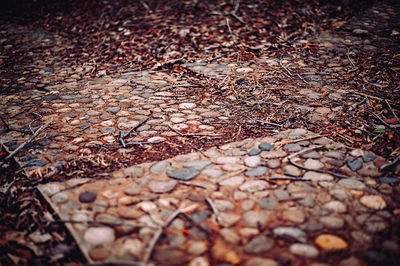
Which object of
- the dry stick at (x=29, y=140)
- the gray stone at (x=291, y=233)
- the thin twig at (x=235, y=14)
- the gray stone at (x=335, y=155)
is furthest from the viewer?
the thin twig at (x=235, y=14)

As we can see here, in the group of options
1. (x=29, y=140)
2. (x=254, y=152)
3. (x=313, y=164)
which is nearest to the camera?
(x=313, y=164)

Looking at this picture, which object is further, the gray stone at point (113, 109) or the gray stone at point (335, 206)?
the gray stone at point (113, 109)

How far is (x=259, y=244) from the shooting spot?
144 centimetres

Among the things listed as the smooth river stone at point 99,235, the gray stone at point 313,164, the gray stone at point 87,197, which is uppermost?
the gray stone at point 313,164

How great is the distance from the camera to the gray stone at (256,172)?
6.25 feet

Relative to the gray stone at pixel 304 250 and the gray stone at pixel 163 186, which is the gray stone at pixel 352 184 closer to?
the gray stone at pixel 304 250

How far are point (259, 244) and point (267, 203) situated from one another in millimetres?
292

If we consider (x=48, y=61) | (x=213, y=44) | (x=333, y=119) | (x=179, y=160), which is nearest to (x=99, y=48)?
(x=48, y=61)

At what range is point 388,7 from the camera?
5.39 meters

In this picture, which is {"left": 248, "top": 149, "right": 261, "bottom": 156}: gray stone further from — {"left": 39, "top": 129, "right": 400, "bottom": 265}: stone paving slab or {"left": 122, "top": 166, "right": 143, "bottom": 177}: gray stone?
{"left": 122, "top": 166, "right": 143, "bottom": 177}: gray stone

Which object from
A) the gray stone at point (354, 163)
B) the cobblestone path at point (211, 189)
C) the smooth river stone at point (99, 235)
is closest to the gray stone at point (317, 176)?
the cobblestone path at point (211, 189)

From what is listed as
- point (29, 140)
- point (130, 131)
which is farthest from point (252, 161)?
point (29, 140)

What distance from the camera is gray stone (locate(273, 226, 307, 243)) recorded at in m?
1.46

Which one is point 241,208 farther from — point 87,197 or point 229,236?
point 87,197
